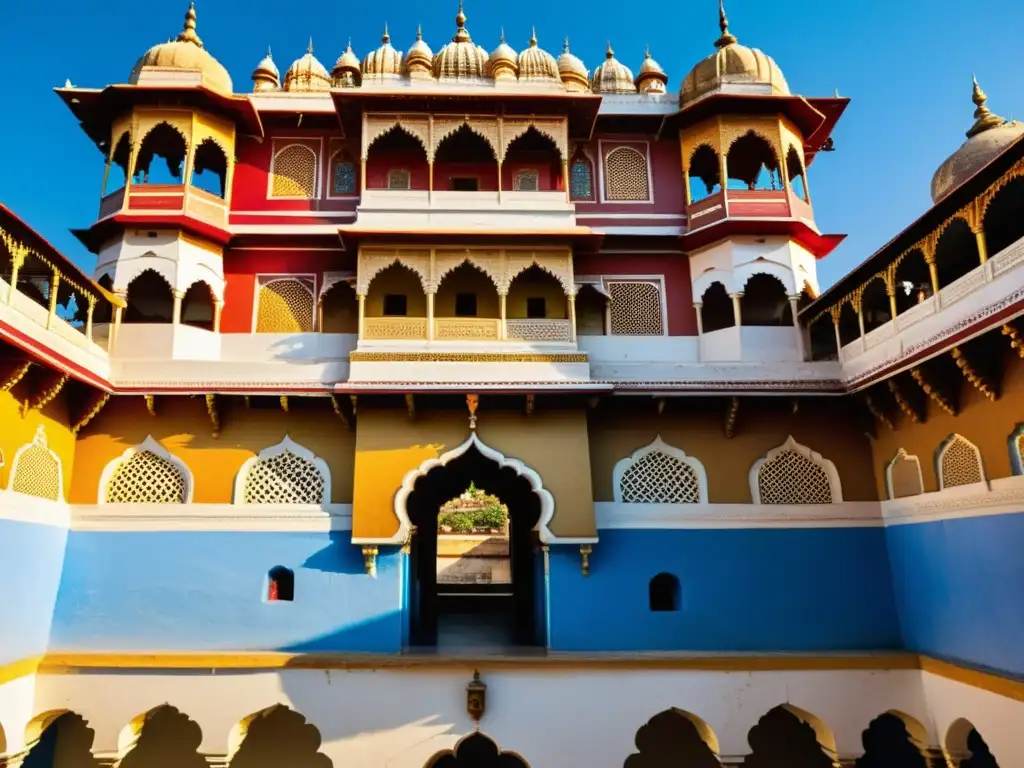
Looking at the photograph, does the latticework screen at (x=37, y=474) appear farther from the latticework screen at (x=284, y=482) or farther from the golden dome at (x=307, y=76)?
the golden dome at (x=307, y=76)

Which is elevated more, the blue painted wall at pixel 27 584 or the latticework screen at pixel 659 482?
the latticework screen at pixel 659 482

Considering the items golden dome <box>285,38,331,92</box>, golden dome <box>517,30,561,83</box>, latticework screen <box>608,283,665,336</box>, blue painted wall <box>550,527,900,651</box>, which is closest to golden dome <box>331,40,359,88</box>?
golden dome <box>285,38,331,92</box>

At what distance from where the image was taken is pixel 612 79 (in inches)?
517

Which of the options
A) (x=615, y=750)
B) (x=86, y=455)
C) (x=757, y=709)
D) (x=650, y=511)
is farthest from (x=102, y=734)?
(x=757, y=709)

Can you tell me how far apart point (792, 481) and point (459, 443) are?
185 inches

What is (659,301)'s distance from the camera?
36.9 ft

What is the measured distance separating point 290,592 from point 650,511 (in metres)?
5.03

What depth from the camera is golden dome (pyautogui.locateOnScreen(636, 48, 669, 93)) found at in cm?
1348

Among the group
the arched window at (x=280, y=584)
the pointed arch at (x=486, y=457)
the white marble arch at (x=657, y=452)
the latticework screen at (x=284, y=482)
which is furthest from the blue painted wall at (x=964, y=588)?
the arched window at (x=280, y=584)

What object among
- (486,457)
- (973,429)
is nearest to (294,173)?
(486,457)

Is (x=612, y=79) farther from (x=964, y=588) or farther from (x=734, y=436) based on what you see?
(x=964, y=588)

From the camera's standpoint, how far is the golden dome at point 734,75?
37.6 ft

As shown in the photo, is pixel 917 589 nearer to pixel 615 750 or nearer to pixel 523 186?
pixel 615 750

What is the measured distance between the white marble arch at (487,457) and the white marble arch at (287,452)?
104 cm
